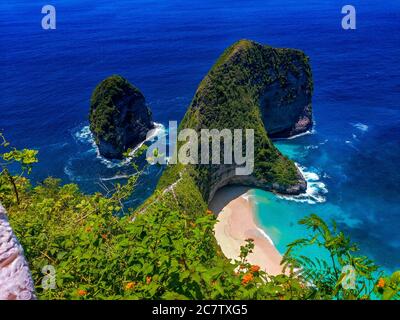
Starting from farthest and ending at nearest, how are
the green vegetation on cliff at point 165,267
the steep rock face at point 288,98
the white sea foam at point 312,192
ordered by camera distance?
the steep rock face at point 288,98
the white sea foam at point 312,192
the green vegetation on cliff at point 165,267

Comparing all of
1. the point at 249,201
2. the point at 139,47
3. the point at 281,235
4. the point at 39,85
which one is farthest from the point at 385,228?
the point at 139,47

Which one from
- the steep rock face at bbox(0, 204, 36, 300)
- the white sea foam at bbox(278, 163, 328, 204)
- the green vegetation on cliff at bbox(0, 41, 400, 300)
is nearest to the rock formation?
the white sea foam at bbox(278, 163, 328, 204)

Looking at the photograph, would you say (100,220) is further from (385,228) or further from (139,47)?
(139,47)

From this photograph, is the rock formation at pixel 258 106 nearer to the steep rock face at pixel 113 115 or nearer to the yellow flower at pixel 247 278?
the steep rock face at pixel 113 115

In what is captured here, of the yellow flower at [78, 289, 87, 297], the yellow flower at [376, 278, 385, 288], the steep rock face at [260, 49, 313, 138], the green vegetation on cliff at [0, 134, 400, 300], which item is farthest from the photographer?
the steep rock face at [260, 49, 313, 138]

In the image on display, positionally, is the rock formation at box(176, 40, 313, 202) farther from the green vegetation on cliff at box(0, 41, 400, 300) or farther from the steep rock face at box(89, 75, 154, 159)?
the green vegetation on cliff at box(0, 41, 400, 300)

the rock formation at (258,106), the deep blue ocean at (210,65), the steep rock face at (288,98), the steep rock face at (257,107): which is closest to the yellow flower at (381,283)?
the deep blue ocean at (210,65)
